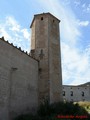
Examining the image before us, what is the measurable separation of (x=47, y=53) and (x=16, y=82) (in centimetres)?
650

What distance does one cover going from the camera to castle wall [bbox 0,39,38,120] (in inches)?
731

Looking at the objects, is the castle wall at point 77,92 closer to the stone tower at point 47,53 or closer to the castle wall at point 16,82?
the stone tower at point 47,53

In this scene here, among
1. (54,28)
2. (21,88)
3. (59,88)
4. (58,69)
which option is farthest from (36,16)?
(21,88)

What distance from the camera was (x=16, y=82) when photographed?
797 inches

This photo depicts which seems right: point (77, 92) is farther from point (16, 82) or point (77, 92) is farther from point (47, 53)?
point (16, 82)

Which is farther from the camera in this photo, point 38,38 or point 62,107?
point 38,38

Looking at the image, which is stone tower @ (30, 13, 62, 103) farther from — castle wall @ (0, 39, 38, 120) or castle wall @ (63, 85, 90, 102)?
castle wall @ (63, 85, 90, 102)

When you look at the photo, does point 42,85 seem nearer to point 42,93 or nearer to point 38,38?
point 42,93

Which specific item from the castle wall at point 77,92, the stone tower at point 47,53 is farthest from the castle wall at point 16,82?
the castle wall at point 77,92

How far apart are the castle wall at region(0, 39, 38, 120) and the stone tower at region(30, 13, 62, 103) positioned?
1.23 m

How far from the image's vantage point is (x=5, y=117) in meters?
18.3

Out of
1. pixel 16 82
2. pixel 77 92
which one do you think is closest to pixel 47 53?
pixel 16 82

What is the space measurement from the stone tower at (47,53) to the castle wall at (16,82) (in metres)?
1.23

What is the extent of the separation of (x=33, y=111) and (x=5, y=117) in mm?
4693
